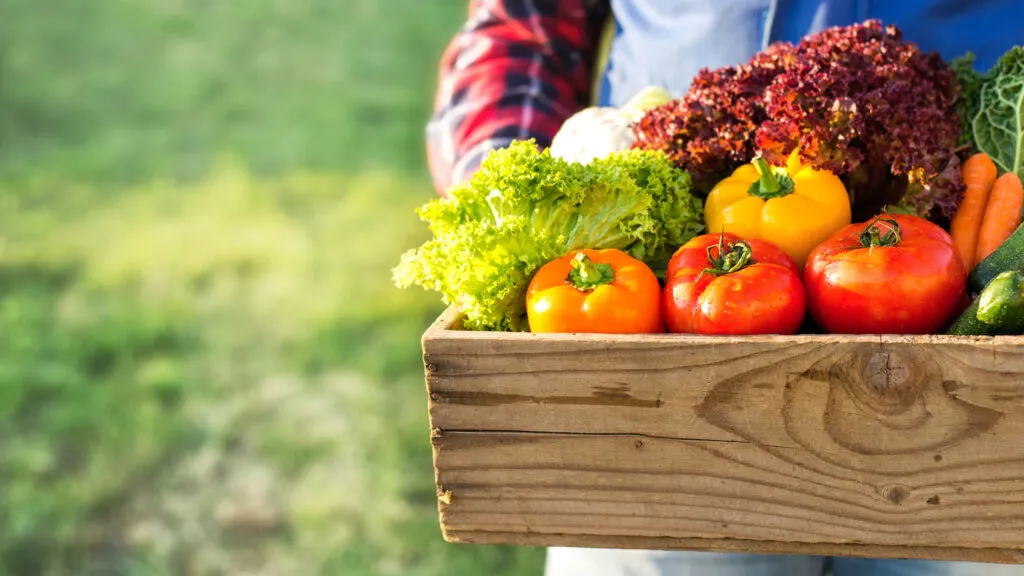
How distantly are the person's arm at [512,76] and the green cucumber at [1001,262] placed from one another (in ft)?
3.00

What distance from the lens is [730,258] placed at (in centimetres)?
135

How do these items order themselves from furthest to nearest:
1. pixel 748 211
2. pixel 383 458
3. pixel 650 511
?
pixel 383 458
pixel 748 211
pixel 650 511

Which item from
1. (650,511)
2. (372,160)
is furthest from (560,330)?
(372,160)

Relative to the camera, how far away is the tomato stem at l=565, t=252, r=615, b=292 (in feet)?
4.40

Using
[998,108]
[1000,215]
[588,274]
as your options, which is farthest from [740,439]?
[998,108]

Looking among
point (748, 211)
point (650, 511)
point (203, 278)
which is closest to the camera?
point (650, 511)

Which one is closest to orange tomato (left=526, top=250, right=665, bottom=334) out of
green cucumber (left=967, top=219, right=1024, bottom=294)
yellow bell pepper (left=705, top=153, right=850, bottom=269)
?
yellow bell pepper (left=705, top=153, right=850, bottom=269)

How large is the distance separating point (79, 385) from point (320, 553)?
1.34 metres

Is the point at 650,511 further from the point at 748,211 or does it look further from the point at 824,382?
the point at 748,211

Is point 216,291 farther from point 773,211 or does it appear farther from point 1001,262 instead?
point 1001,262

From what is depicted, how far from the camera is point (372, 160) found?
4.62 meters

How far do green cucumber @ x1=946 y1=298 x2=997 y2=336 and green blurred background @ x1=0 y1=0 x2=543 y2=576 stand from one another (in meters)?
2.46

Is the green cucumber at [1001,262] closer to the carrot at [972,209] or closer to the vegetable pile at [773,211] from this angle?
the vegetable pile at [773,211]

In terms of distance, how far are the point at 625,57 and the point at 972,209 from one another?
779 millimetres
